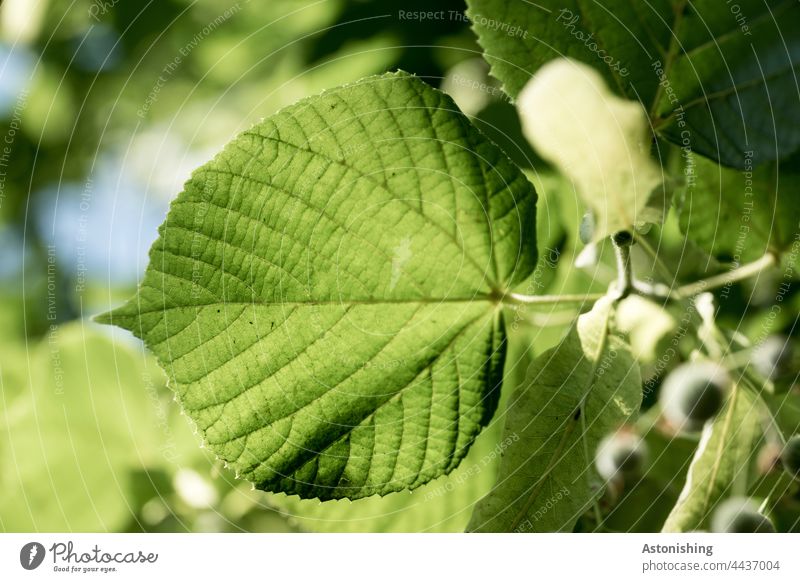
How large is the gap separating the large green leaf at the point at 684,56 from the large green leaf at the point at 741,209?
0.07 m

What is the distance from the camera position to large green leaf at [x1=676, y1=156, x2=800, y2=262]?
743 millimetres

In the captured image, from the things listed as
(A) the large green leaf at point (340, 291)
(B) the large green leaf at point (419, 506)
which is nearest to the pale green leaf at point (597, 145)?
(A) the large green leaf at point (340, 291)

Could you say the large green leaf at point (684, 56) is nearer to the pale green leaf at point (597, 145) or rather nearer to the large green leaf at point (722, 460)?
the pale green leaf at point (597, 145)

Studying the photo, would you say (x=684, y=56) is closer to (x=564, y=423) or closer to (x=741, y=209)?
(x=741, y=209)

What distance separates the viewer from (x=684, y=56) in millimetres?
645

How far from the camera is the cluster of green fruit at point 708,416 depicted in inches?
25.4

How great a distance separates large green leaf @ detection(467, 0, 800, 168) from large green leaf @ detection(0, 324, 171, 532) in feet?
2.48

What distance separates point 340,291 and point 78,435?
71cm

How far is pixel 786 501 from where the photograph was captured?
2.46 ft

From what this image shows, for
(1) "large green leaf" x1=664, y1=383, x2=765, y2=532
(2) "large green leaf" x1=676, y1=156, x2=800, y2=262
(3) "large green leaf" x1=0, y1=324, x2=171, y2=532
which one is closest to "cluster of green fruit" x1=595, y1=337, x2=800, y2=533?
(1) "large green leaf" x1=664, y1=383, x2=765, y2=532

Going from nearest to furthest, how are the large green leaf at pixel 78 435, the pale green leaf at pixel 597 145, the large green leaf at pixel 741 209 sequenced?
1. the pale green leaf at pixel 597 145
2. the large green leaf at pixel 741 209
3. the large green leaf at pixel 78 435
